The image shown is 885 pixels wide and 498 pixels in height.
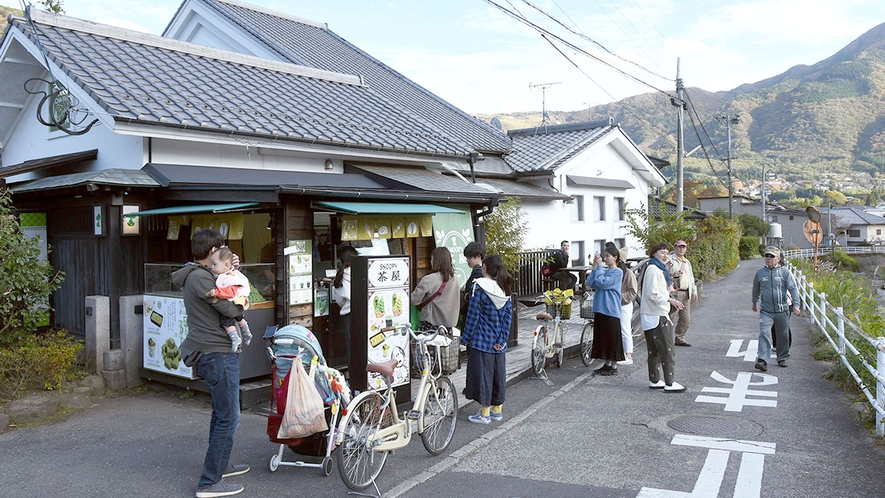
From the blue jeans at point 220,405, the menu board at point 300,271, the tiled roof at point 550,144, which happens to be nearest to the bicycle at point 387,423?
the blue jeans at point 220,405

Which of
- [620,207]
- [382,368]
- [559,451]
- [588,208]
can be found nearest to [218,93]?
[382,368]

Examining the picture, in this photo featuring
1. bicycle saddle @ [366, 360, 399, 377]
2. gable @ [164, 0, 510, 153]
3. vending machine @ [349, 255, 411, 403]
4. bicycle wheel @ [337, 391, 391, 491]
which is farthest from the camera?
gable @ [164, 0, 510, 153]

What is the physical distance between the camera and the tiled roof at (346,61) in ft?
55.3

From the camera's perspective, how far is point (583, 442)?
660cm

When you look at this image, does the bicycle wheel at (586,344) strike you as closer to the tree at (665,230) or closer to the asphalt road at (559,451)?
the asphalt road at (559,451)

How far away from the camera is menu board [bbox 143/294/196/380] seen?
7.78 m

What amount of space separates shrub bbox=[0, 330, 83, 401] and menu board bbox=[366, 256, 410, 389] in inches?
155

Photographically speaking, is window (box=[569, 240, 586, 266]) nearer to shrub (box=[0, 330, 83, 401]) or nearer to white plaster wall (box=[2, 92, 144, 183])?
white plaster wall (box=[2, 92, 144, 183])

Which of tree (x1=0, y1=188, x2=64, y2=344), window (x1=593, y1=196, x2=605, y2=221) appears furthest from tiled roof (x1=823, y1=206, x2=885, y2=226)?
tree (x1=0, y1=188, x2=64, y2=344)

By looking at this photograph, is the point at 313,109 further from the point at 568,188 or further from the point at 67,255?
the point at 568,188

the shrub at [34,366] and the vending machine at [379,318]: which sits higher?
the vending machine at [379,318]

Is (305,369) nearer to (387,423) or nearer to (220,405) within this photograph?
(220,405)

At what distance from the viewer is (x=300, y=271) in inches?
319

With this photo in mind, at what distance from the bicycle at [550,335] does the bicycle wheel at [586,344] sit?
34 cm
